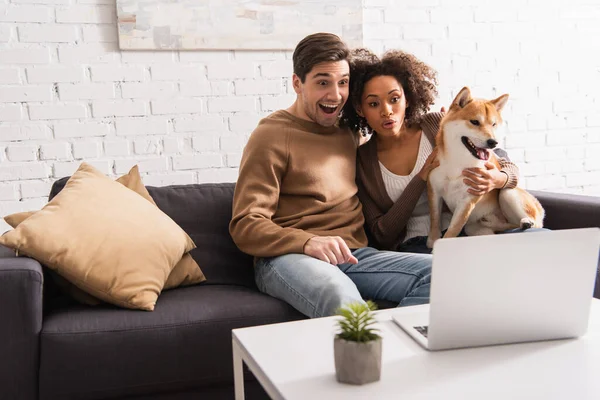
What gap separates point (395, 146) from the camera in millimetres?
2293

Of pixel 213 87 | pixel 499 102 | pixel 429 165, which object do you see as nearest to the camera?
pixel 499 102

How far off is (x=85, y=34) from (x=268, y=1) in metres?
0.76

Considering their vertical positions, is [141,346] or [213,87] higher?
[213,87]

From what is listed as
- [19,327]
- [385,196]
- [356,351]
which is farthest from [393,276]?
[19,327]

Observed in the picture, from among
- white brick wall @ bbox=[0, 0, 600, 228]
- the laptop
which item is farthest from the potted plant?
white brick wall @ bbox=[0, 0, 600, 228]

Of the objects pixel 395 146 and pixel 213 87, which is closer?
pixel 395 146

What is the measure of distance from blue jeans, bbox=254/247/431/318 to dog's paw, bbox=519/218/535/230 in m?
0.33

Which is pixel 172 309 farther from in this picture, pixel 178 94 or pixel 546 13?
pixel 546 13

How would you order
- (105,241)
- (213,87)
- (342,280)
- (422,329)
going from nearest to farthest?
(422,329), (342,280), (105,241), (213,87)

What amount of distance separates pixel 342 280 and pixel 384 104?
2.17 feet

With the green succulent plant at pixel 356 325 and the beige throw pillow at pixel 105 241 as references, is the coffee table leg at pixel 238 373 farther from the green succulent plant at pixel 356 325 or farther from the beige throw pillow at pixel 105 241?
the beige throw pillow at pixel 105 241

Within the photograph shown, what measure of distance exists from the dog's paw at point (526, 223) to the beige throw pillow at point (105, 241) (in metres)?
1.03

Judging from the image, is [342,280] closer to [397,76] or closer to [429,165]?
[429,165]

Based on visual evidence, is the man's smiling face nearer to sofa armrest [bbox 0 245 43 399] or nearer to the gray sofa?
the gray sofa
